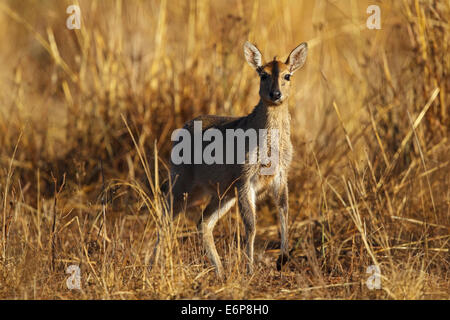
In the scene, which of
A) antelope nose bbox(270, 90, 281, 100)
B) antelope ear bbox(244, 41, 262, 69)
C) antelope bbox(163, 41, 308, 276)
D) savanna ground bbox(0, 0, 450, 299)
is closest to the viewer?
savanna ground bbox(0, 0, 450, 299)

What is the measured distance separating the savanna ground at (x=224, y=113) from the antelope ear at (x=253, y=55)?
76 cm

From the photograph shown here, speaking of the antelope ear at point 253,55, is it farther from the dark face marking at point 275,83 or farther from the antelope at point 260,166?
the dark face marking at point 275,83

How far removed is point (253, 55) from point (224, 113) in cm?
192

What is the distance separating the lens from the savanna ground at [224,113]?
5.35 m

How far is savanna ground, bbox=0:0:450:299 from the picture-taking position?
535cm

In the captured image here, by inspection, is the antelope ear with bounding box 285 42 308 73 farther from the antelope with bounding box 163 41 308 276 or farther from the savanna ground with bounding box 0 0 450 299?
the savanna ground with bounding box 0 0 450 299

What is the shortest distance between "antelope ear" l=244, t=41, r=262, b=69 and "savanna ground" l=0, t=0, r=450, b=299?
76cm

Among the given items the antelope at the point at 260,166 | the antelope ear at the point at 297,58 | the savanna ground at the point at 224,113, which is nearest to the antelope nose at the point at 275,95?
the antelope at the point at 260,166

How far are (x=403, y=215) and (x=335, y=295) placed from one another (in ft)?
6.49

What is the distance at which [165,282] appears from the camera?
4.60 metres

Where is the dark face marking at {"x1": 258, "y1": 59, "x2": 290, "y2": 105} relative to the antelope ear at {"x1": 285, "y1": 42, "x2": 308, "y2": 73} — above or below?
below

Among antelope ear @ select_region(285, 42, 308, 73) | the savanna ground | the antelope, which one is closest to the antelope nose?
the antelope

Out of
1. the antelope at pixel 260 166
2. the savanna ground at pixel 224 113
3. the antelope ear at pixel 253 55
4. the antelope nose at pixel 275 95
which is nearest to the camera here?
the savanna ground at pixel 224 113

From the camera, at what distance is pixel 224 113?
7746 millimetres
